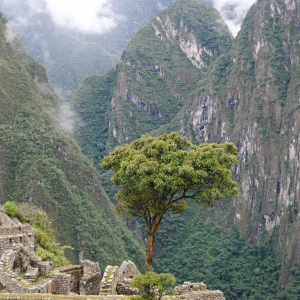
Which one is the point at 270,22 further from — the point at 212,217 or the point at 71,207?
the point at 71,207

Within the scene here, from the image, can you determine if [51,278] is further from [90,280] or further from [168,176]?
[168,176]

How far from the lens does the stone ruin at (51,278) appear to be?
8.45 meters

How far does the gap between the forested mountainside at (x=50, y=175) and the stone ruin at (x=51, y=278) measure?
6043 centimetres

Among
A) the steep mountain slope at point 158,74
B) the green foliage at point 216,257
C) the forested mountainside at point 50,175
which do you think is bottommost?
the green foliage at point 216,257

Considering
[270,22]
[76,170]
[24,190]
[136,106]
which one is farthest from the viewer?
[136,106]

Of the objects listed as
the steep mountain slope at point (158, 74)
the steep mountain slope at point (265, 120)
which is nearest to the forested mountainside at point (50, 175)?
the steep mountain slope at point (265, 120)

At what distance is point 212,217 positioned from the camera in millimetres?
119625

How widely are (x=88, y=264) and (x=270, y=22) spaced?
119m

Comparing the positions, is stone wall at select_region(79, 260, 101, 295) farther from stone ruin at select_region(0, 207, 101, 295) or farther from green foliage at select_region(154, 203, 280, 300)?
green foliage at select_region(154, 203, 280, 300)

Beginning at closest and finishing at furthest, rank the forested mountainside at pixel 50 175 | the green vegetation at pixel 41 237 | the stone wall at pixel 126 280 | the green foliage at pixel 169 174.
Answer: the stone wall at pixel 126 280
the green foliage at pixel 169 174
the green vegetation at pixel 41 237
the forested mountainside at pixel 50 175

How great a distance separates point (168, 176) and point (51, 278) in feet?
12.2

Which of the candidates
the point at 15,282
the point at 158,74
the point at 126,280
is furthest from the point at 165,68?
the point at 15,282

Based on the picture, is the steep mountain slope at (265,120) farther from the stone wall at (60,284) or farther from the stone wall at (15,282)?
the stone wall at (15,282)

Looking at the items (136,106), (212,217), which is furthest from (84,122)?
(212,217)
